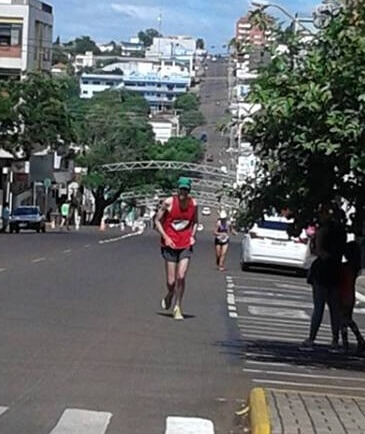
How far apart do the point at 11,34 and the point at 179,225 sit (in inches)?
2904

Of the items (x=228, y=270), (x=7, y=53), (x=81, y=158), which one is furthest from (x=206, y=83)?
(x=228, y=270)

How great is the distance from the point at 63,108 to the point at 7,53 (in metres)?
22.7

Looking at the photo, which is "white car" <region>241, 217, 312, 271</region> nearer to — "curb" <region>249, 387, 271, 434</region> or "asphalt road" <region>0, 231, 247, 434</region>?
"asphalt road" <region>0, 231, 247, 434</region>

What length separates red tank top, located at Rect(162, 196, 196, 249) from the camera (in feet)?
66.0

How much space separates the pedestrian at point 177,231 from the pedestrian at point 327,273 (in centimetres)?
300

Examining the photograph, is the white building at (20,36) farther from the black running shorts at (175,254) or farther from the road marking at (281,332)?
the road marking at (281,332)

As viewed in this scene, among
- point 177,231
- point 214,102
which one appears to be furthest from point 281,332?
point 214,102

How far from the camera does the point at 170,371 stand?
14273 mm

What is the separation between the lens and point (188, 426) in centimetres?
1092

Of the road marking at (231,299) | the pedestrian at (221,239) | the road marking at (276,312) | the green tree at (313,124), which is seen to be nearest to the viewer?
the green tree at (313,124)

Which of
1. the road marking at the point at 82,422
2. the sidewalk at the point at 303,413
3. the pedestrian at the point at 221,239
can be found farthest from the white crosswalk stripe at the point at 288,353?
the pedestrian at the point at 221,239

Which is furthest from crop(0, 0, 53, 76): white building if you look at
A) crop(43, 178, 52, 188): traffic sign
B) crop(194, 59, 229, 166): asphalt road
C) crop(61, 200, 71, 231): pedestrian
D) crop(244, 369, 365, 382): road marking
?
crop(244, 369, 365, 382): road marking

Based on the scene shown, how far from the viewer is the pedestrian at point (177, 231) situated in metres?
20.1

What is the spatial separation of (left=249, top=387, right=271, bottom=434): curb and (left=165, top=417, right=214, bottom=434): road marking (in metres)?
0.35
